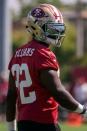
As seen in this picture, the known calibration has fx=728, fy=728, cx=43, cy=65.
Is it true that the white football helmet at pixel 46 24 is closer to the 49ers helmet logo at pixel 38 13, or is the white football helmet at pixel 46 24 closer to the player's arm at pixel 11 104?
the 49ers helmet logo at pixel 38 13

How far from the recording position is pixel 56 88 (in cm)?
541

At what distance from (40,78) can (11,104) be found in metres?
0.54

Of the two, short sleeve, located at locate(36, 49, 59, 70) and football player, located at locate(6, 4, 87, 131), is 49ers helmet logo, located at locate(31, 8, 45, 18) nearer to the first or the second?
A: football player, located at locate(6, 4, 87, 131)

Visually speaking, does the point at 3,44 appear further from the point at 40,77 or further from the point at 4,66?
the point at 40,77

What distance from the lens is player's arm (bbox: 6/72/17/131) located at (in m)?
5.84

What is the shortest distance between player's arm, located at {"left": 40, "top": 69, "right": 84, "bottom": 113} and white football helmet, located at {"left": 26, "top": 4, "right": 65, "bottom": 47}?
0.34 m

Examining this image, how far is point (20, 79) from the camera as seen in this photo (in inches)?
223

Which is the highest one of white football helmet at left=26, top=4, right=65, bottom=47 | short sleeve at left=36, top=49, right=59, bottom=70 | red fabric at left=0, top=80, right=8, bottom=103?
white football helmet at left=26, top=4, right=65, bottom=47

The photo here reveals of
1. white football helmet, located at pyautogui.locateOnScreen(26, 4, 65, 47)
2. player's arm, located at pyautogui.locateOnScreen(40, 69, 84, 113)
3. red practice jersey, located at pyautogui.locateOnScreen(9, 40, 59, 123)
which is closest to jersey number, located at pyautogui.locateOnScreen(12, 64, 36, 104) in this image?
red practice jersey, located at pyautogui.locateOnScreen(9, 40, 59, 123)

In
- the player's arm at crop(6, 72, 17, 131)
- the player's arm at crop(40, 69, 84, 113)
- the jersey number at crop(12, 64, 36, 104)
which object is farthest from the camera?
the player's arm at crop(6, 72, 17, 131)

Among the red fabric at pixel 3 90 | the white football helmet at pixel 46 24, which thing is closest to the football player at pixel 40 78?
the white football helmet at pixel 46 24

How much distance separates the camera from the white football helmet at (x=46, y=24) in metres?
5.64

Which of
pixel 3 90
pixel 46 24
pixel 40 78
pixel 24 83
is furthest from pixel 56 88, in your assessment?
pixel 3 90

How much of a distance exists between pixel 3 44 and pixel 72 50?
22456 millimetres
